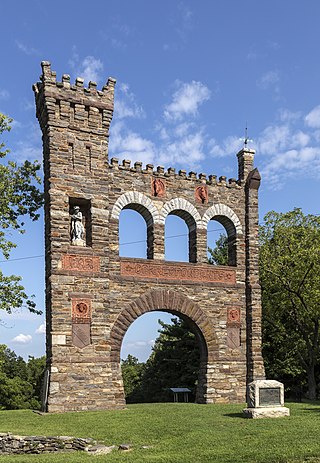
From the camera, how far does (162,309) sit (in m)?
22.1

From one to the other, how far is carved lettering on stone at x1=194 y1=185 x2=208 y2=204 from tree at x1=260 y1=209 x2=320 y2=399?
6698 millimetres

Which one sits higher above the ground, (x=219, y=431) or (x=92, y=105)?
(x=92, y=105)

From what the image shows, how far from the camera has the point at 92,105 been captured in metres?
22.0

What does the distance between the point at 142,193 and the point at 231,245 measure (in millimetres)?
4927

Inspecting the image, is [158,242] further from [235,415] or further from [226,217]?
[235,415]

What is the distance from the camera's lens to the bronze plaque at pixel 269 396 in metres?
16.9

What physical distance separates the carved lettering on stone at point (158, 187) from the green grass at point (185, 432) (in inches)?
331

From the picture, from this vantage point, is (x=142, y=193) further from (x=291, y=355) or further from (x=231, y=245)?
(x=291, y=355)

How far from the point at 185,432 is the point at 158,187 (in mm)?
11246

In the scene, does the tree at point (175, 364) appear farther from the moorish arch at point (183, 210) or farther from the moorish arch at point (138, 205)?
the moorish arch at point (138, 205)

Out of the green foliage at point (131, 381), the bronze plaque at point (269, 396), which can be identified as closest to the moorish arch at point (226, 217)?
the bronze plaque at point (269, 396)

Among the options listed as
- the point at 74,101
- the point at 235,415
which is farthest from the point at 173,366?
the point at 74,101

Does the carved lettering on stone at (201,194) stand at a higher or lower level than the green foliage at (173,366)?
higher

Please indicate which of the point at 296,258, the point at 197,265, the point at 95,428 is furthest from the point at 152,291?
the point at 296,258
